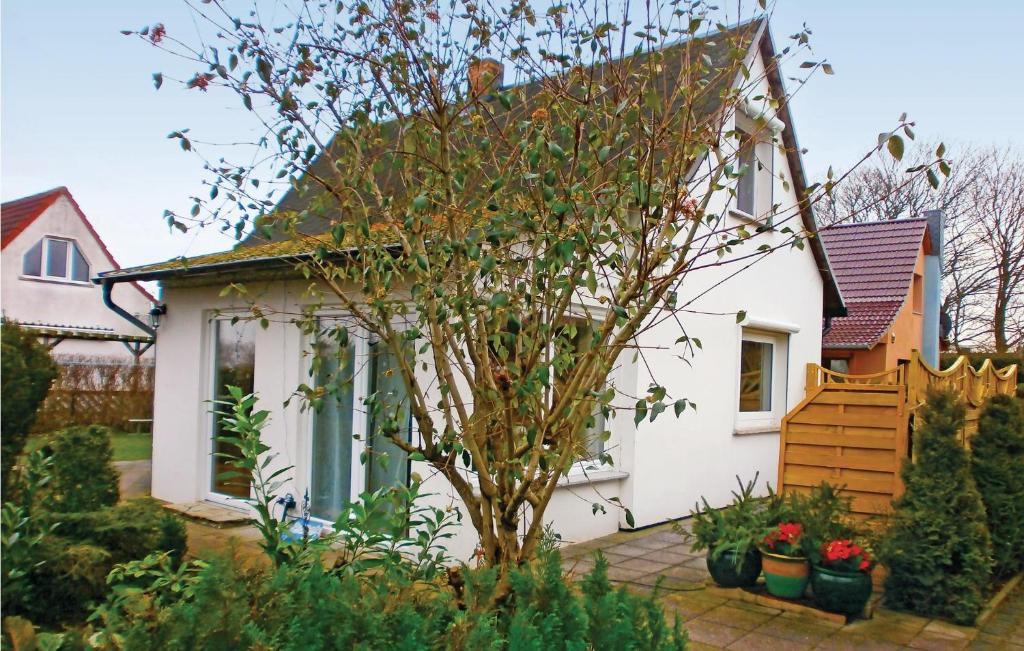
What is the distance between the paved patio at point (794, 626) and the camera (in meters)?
4.85

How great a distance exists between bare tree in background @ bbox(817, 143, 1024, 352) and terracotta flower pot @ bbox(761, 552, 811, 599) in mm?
22871

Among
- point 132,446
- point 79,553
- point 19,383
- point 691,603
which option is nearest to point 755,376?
point 691,603

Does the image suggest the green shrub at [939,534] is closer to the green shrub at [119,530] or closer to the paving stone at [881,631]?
the paving stone at [881,631]

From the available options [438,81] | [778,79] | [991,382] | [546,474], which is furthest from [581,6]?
[991,382]

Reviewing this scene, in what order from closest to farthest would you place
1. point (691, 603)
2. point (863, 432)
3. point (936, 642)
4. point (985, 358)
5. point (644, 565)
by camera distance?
1. point (936, 642)
2. point (691, 603)
3. point (644, 565)
4. point (863, 432)
5. point (985, 358)

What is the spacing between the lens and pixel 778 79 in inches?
362

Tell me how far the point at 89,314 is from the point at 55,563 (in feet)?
67.6

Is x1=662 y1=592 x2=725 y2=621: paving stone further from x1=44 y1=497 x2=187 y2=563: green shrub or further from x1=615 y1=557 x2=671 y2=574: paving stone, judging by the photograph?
x1=44 y1=497 x2=187 y2=563: green shrub

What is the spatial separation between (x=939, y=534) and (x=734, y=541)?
137 cm

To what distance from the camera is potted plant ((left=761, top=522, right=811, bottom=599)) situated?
17.9ft

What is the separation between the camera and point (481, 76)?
12.0ft

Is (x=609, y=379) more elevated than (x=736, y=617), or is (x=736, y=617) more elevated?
(x=609, y=379)

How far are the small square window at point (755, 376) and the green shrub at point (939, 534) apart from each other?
4.26 m

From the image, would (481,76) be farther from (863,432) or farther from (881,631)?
(863,432)
